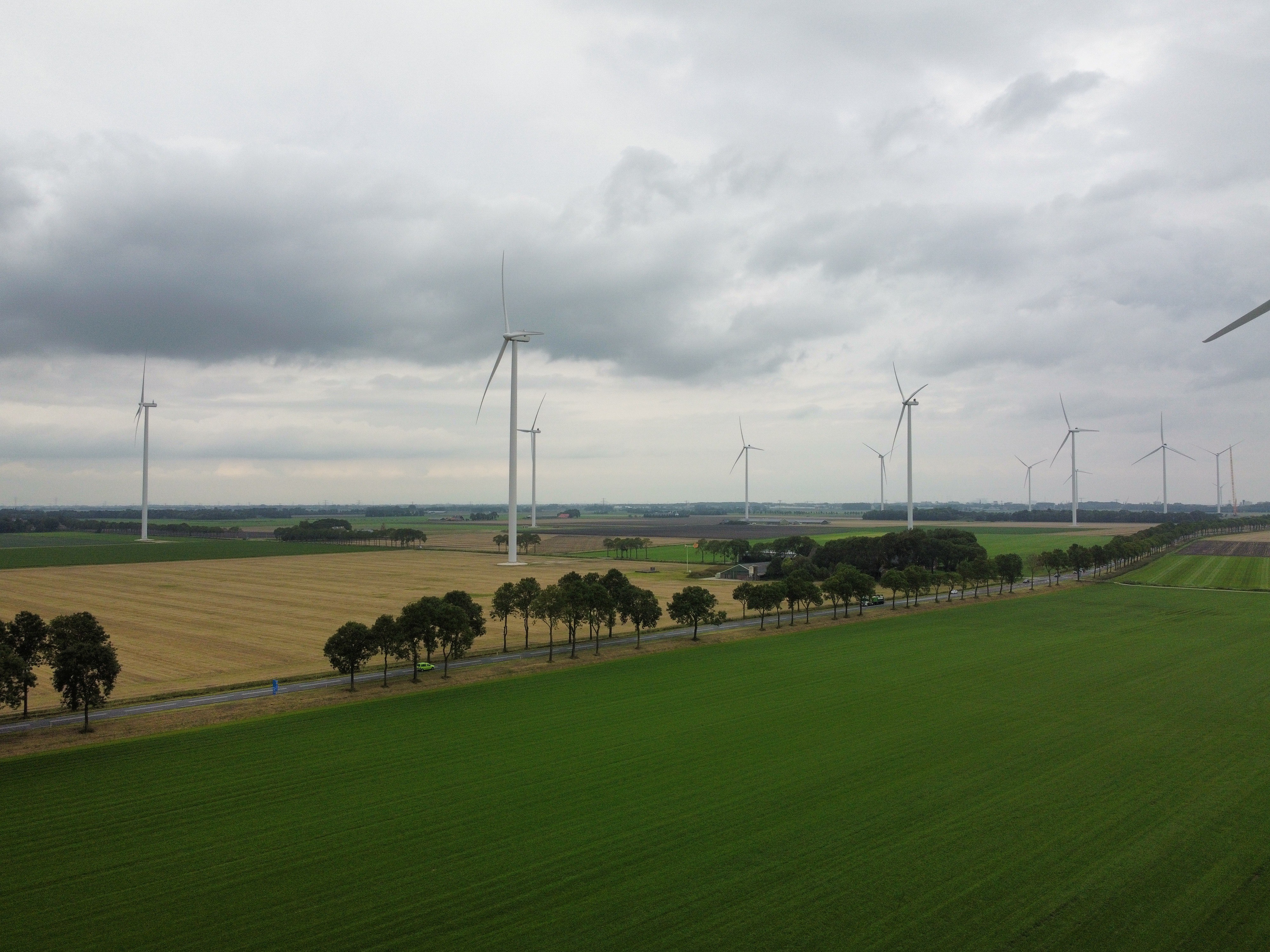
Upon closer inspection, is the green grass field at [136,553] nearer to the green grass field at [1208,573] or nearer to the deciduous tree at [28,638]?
the deciduous tree at [28,638]

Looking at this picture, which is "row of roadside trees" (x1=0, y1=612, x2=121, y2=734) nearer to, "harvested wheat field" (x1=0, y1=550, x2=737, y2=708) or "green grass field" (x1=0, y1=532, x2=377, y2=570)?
"harvested wheat field" (x1=0, y1=550, x2=737, y2=708)

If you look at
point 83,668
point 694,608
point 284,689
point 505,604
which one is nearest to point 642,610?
point 694,608

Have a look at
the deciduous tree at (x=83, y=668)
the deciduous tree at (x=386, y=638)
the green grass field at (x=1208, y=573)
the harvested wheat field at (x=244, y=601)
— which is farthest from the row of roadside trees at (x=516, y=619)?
the green grass field at (x=1208, y=573)

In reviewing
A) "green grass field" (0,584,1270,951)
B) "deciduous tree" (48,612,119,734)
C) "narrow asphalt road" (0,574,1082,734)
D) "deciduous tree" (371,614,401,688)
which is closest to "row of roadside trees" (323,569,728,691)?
"deciduous tree" (371,614,401,688)

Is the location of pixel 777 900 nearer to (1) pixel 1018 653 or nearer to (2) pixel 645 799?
(2) pixel 645 799

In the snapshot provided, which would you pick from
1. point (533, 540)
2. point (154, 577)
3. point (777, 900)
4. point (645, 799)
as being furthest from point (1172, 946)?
point (533, 540)
